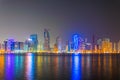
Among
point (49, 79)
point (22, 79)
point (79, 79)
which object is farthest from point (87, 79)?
point (22, 79)

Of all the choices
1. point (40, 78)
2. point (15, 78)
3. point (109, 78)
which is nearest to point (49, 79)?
point (40, 78)

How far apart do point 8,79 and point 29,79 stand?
2.09 m

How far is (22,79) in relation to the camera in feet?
124

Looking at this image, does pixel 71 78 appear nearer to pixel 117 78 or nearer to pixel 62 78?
pixel 62 78

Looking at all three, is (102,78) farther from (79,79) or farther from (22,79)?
(22,79)

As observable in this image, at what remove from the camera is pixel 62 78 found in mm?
38969

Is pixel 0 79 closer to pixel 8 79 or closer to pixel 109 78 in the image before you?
pixel 8 79

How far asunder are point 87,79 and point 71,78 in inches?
69.6

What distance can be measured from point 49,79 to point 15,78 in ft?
11.4

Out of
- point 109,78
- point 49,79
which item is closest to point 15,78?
point 49,79

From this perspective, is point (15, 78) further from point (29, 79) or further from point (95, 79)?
point (95, 79)

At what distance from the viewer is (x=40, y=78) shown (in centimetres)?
3819

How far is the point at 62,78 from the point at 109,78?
472cm

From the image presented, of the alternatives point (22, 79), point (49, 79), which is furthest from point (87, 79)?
point (22, 79)
